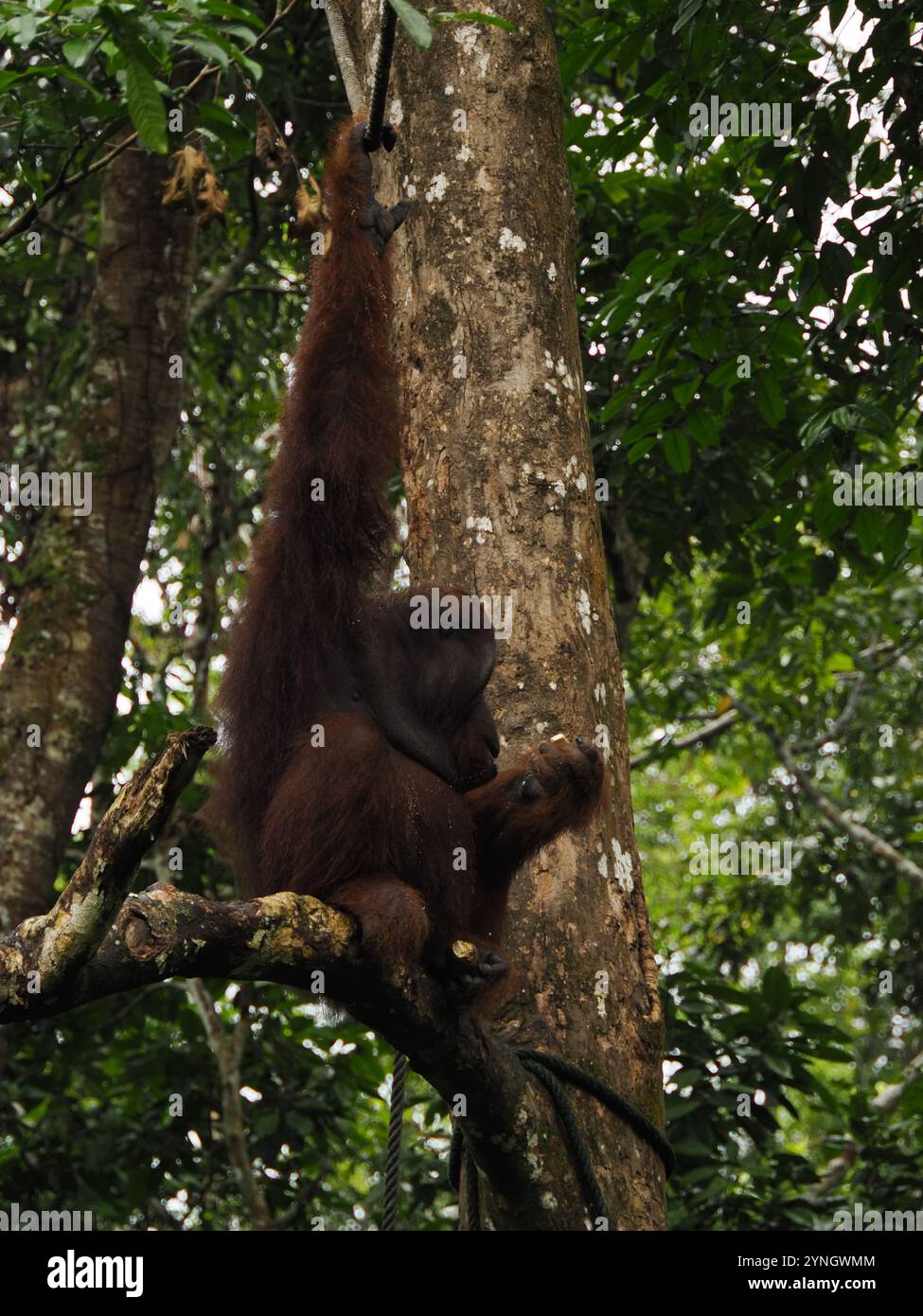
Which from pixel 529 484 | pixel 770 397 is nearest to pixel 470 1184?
pixel 529 484

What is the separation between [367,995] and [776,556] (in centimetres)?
443

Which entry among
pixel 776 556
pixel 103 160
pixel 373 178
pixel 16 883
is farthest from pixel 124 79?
pixel 776 556

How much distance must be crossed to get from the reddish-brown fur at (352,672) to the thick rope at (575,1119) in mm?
355

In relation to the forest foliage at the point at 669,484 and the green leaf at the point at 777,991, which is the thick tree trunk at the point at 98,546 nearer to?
the forest foliage at the point at 669,484

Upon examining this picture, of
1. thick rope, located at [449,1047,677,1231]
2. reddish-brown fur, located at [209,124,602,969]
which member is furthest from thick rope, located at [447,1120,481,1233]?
reddish-brown fur, located at [209,124,602,969]

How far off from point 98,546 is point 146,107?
3.01 metres

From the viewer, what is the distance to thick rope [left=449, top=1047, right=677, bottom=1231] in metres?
2.54

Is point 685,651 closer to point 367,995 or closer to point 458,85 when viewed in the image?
point 458,85

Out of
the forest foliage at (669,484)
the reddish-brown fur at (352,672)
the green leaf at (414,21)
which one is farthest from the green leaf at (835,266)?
the green leaf at (414,21)

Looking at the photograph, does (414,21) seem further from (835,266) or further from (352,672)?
(835,266)

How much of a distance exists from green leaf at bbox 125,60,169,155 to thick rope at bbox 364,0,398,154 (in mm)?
406

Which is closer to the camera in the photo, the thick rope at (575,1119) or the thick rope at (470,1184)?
the thick rope at (575,1119)

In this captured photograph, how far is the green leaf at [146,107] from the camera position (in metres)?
2.64

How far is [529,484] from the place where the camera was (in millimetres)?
3068
